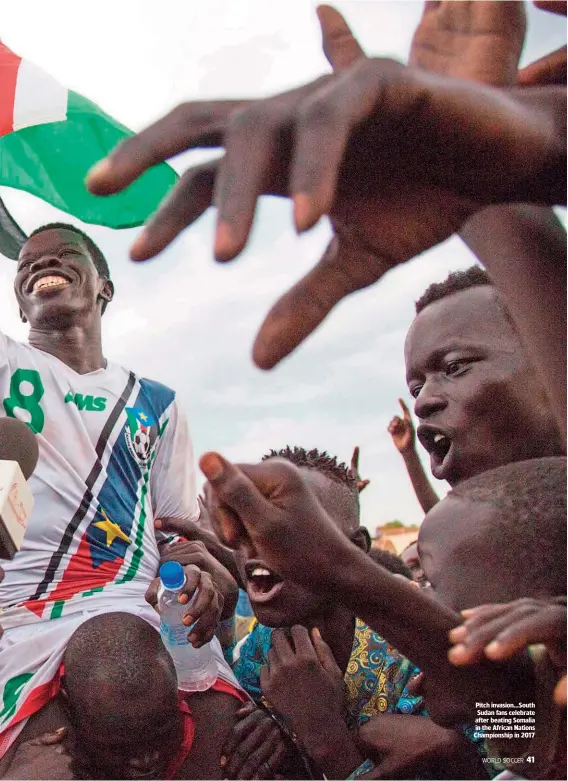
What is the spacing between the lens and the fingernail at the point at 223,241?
1.72 ft

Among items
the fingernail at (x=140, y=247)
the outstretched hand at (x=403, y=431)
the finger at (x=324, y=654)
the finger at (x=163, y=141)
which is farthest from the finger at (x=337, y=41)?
the outstretched hand at (x=403, y=431)

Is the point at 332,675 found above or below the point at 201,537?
below

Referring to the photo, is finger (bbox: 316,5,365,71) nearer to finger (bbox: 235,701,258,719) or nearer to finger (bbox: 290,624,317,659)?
finger (bbox: 290,624,317,659)

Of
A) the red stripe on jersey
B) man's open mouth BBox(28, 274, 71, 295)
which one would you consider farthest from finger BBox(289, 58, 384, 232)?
the red stripe on jersey

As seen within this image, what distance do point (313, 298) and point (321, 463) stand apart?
0.93 metres

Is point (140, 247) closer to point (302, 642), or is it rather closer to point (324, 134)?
point (324, 134)

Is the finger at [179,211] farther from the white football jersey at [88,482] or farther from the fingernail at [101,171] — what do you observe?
the white football jersey at [88,482]

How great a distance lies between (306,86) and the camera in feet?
2.01

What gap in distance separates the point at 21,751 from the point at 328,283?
1.07 meters

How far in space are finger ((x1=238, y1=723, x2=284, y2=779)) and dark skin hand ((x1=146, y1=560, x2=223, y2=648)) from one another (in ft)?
0.72

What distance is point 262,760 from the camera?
1.38m

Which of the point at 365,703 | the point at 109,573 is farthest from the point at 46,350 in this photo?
the point at 365,703

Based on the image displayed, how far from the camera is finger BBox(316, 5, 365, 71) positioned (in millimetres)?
779

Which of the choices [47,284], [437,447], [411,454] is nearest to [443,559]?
[437,447]
